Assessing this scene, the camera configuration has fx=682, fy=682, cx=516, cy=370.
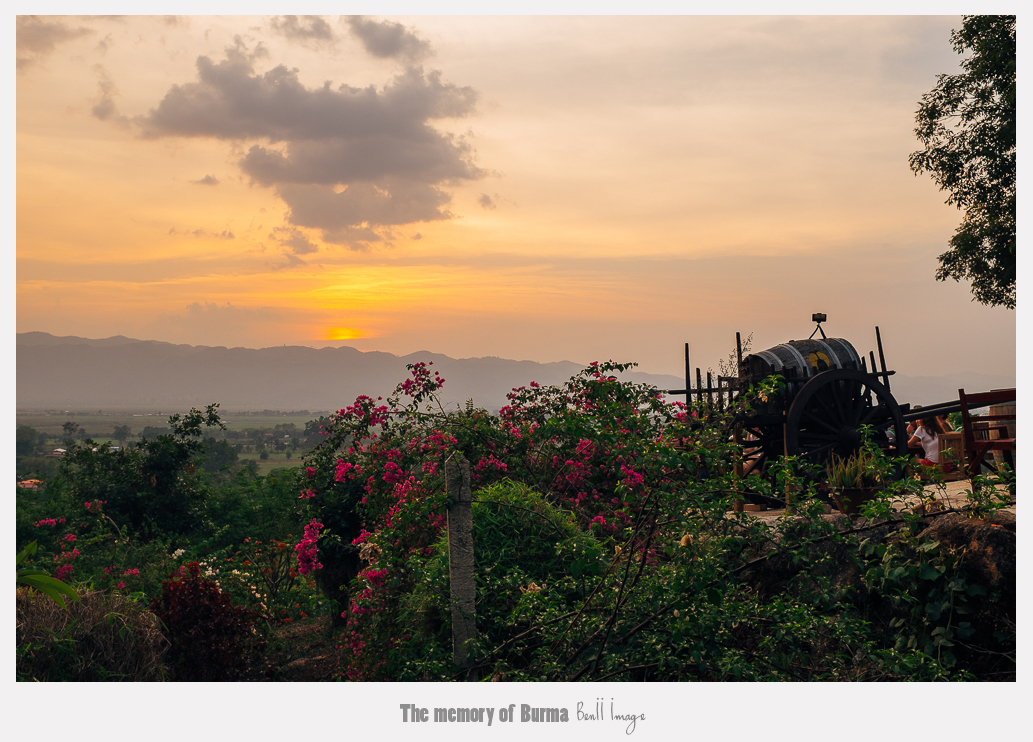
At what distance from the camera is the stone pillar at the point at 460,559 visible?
398cm

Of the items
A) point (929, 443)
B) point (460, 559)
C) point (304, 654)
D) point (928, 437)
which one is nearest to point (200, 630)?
point (304, 654)

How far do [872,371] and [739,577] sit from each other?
25.4 feet

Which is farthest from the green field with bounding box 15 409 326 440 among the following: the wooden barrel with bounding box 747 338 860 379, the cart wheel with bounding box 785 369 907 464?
the cart wheel with bounding box 785 369 907 464

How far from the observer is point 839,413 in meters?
10.6

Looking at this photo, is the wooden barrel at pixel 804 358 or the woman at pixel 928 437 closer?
the wooden barrel at pixel 804 358

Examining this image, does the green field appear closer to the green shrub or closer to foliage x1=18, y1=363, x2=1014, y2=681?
foliage x1=18, y1=363, x2=1014, y2=681

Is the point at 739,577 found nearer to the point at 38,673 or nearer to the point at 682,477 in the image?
the point at 682,477

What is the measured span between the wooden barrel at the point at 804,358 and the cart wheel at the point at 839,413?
0.32 meters

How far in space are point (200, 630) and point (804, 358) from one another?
9.05m

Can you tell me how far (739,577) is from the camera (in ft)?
16.5

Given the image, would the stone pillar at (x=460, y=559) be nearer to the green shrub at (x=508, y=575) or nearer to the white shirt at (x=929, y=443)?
the green shrub at (x=508, y=575)

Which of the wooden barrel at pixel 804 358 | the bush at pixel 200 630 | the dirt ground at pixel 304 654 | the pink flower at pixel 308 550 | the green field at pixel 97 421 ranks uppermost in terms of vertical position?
the wooden barrel at pixel 804 358

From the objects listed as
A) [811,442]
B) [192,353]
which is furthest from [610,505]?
[192,353]

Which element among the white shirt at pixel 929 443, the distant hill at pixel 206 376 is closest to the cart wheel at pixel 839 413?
the white shirt at pixel 929 443
